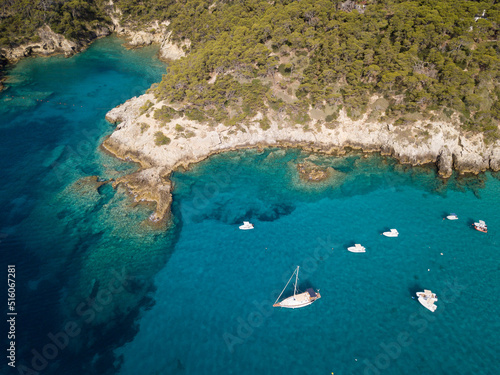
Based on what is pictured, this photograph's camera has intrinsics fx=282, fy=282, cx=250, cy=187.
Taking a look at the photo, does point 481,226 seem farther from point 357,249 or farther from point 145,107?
point 145,107

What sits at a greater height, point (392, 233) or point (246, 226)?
point (246, 226)

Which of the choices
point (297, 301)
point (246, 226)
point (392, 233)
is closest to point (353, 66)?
point (392, 233)

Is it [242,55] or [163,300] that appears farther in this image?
[242,55]

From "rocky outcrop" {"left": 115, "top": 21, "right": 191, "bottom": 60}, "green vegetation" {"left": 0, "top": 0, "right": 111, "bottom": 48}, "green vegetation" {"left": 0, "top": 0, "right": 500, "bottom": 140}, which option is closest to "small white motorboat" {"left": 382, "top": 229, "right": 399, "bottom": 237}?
"green vegetation" {"left": 0, "top": 0, "right": 500, "bottom": 140}

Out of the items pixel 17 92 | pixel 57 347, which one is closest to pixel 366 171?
pixel 57 347

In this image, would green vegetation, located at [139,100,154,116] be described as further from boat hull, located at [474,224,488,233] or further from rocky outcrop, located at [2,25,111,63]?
boat hull, located at [474,224,488,233]

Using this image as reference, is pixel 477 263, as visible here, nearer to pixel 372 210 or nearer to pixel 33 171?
pixel 372 210
